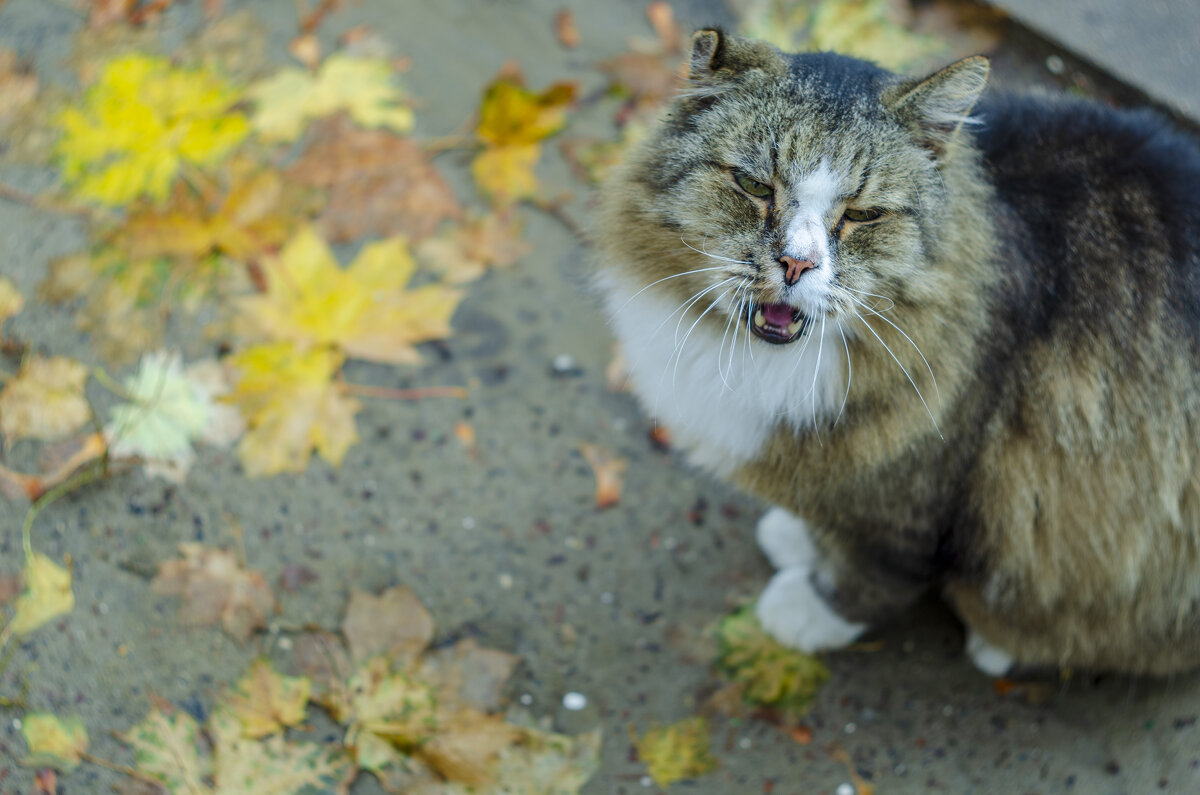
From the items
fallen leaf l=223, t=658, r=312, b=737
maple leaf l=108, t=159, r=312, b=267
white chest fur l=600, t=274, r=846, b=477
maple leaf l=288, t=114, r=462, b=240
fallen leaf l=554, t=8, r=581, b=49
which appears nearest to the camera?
white chest fur l=600, t=274, r=846, b=477

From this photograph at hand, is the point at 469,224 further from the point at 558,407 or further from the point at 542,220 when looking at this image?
the point at 558,407

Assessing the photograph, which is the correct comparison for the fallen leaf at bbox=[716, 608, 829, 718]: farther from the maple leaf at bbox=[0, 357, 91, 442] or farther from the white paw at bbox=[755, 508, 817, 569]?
the maple leaf at bbox=[0, 357, 91, 442]

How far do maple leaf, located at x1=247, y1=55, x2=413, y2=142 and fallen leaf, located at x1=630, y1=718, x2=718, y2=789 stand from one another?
2149 mm

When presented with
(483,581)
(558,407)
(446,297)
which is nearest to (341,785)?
(483,581)

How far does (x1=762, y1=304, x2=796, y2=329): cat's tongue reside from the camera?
1.76 metres

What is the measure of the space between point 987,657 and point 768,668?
56 centimetres

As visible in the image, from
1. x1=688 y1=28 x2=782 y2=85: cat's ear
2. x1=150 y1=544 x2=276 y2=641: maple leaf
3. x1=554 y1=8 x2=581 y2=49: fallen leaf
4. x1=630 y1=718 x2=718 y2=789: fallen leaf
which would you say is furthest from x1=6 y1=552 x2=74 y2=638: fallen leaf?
x1=554 y1=8 x2=581 y2=49: fallen leaf

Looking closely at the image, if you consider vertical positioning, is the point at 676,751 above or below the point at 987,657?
below

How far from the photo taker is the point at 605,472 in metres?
2.73

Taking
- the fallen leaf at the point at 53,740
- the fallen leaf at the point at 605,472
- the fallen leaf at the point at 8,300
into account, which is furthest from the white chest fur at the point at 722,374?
the fallen leaf at the point at 8,300

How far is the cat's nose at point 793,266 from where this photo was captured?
1.64 m

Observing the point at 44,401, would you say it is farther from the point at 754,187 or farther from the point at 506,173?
the point at 754,187

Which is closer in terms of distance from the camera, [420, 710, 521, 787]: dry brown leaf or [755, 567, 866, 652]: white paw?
[420, 710, 521, 787]: dry brown leaf

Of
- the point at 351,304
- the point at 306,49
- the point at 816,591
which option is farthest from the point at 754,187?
the point at 306,49
